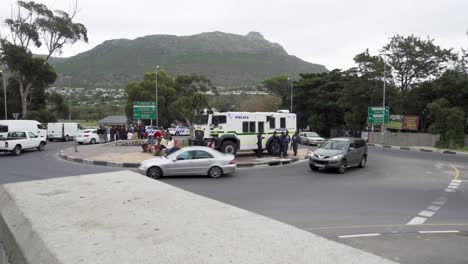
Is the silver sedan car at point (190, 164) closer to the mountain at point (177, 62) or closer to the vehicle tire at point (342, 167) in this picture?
the vehicle tire at point (342, 167)

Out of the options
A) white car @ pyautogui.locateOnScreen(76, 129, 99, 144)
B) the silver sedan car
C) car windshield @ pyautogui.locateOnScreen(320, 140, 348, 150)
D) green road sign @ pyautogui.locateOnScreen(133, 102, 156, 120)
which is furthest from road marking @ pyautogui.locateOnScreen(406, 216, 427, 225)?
white car @ pyautogui.locateOnScreen(76, 129, 99, 144)

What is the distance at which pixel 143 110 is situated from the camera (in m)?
32.8

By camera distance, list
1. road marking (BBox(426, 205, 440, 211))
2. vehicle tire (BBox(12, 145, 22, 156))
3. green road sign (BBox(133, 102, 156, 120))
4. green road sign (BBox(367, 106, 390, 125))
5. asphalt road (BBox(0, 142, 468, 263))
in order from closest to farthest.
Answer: asphalt road (BBox(0, 142, 468, 263)) → road marking (BBox(426, 205, 440, 211)) → vehicle tire (BBox(12, 145, 22, 156)) → green road sign (BBox(133, 102, 156, 120)) → green road sign (BBox(367, 106, 390, 125))

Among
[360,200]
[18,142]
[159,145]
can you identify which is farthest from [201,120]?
[18,142]

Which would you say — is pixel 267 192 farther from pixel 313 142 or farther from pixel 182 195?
pixel 313 142

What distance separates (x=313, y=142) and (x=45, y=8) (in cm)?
3939

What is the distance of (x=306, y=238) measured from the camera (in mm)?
2543

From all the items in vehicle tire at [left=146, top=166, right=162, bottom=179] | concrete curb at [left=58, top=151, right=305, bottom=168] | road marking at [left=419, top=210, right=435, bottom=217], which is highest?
vehicle tire at [left=146, top=166, right=162, bottom=179]

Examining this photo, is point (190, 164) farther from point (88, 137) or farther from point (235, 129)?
point (88, 137)

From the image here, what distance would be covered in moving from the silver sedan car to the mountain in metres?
91.6

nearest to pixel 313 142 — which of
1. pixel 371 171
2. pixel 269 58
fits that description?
pixel 371 171

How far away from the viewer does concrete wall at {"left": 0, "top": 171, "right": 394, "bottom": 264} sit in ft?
7.18

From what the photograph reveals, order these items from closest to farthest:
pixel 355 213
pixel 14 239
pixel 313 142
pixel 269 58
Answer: pixel 14 239, pixel 355 213, pixel 313 142, pixel 269 58

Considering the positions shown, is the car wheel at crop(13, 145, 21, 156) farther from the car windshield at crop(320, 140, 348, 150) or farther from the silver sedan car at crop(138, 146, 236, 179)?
the car windshield at crop(320, 140, 348, 150)
